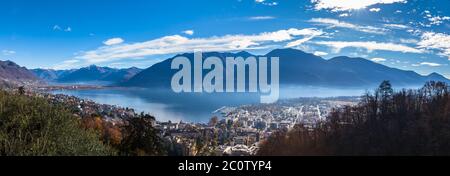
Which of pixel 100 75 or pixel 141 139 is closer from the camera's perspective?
pixel 141 139

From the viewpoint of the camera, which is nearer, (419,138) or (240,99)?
(419,138)

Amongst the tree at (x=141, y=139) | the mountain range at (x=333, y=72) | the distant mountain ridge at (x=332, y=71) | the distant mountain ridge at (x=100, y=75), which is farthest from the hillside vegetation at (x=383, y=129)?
the distant mountain ridge at (x=100, y=75)

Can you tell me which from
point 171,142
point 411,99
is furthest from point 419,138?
point 171,142

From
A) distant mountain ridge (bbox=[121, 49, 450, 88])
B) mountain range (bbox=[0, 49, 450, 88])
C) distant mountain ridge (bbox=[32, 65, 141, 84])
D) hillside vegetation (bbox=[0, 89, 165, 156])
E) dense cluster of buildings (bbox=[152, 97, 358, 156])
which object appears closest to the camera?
hillside vegetation (bbox=[0, 89, 165, 156])

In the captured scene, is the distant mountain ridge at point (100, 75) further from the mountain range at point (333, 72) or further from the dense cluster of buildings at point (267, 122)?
the dense cluster of buildings at point (267, 122)

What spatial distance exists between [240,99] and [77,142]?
17.5m

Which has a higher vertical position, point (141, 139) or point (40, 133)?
point (40, 133)

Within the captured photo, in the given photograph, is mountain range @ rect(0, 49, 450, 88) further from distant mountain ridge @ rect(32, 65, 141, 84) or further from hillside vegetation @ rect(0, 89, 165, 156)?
distant mountain ridge @ rect(32, 65, 141, 84)

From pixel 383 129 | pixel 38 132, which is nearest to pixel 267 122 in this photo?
pixel 383 129

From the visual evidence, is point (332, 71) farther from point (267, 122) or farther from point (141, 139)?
point (141, 139)

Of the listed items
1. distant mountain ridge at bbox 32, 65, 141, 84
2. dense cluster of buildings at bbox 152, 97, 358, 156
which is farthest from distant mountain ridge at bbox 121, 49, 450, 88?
distant mountain ridge at bbox 32, 65, 141, 84
